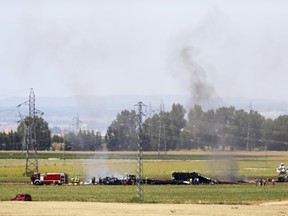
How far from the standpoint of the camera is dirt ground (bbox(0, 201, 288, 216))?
3164 inches

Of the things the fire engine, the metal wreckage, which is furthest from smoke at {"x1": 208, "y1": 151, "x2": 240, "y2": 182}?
the fire engine

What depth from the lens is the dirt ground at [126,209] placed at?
8038 cm

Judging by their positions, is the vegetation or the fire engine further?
the fire engine

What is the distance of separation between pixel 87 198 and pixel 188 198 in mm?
11296

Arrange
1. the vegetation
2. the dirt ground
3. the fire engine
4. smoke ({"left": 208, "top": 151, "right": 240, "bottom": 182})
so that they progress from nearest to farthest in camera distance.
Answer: the dirt ground < the vegetation < the fire engine < smoke ({"left": 208, "top": 151, "right": 240, "bottom": 182})

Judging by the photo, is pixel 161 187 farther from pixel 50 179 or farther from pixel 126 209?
pixel 126 209

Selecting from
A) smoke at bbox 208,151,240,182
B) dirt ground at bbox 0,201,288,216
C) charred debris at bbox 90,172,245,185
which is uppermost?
smoke at bbox 208,151,240,182

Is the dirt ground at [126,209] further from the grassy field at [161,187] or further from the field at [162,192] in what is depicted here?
the grassy field at [161,187]

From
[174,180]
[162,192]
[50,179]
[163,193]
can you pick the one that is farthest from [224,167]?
[163,193]

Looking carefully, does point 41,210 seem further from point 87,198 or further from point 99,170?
point 99,170

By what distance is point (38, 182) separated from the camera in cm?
13588

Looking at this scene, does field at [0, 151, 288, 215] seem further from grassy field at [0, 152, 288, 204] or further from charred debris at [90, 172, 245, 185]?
charred debris at [90, 172, 245, 185]

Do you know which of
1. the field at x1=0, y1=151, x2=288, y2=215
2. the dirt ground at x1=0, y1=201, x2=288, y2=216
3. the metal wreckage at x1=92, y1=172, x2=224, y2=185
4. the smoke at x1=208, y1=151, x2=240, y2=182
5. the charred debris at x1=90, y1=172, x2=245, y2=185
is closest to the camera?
the dirt ground at x1=0, y1=201, x2=288, y2=216

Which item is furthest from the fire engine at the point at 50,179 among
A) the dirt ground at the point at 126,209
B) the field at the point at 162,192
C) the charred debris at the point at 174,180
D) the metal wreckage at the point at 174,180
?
the dirt ground at the point at 126,209
